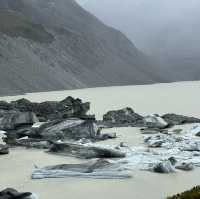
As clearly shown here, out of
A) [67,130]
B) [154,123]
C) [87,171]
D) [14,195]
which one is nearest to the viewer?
[14,195]

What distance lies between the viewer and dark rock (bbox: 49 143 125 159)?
15227 mm

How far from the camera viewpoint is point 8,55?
12112 centimetres

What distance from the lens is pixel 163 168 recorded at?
511 inches

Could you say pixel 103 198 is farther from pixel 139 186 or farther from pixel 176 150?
pixel 176 150

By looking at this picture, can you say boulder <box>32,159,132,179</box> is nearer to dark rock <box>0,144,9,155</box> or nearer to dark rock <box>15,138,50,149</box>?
dark rock <box>0,144,9,155</box>

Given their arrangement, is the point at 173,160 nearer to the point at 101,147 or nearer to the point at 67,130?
the point at 101,147

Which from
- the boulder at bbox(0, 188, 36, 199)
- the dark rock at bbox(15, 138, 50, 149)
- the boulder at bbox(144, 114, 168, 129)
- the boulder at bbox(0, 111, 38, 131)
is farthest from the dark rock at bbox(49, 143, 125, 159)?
the boulder at bbox(144, 114, 168, 129)

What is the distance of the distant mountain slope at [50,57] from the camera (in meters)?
118

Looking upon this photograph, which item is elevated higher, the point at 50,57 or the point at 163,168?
the point at 50,57

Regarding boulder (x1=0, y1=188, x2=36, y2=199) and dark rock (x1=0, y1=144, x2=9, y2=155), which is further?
dark rock (x1=0, y1=144, x2=9, y2=155)

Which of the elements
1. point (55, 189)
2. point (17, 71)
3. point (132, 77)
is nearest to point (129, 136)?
point (55, 189)

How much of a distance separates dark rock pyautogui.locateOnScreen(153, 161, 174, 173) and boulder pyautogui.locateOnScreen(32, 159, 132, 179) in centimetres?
88

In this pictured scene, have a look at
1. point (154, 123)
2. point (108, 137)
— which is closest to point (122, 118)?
point (154, 123)

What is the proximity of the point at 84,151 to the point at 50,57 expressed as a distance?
127m
